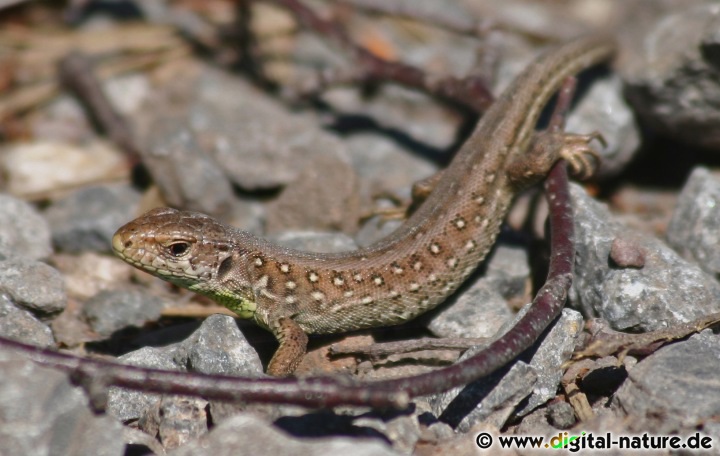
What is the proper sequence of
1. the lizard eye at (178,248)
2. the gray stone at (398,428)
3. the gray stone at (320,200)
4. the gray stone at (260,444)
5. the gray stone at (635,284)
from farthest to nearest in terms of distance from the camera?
the gray stone at (320,200) → the lizard eye at (178,248) → the gray stone at (635,284) → the gray stone at (398,428) → the gray stone at (260,444)

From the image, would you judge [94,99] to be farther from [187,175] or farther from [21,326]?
[21,326]

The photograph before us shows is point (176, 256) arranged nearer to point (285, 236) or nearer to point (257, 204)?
point (285, 236)

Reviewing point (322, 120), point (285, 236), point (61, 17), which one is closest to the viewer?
point (285, 236)

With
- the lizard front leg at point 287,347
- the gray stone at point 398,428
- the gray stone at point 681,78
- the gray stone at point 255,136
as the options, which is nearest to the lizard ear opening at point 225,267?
the lizard front leg at point 287,347

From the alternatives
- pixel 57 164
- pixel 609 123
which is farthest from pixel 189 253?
pixel 609 123

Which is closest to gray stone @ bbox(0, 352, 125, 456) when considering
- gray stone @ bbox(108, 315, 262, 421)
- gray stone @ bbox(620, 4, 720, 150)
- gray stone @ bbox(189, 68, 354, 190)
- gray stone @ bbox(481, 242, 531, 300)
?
gray stone @ bbox(108, 315, 262, 421)

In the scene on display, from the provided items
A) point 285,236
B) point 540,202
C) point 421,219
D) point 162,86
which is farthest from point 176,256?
point 162,86

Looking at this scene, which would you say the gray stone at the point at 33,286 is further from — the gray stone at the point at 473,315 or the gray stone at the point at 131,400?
the gray stone at the point at 473,315

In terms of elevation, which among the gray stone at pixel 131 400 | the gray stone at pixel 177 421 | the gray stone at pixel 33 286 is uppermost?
the gray stone at pixel 177 421
